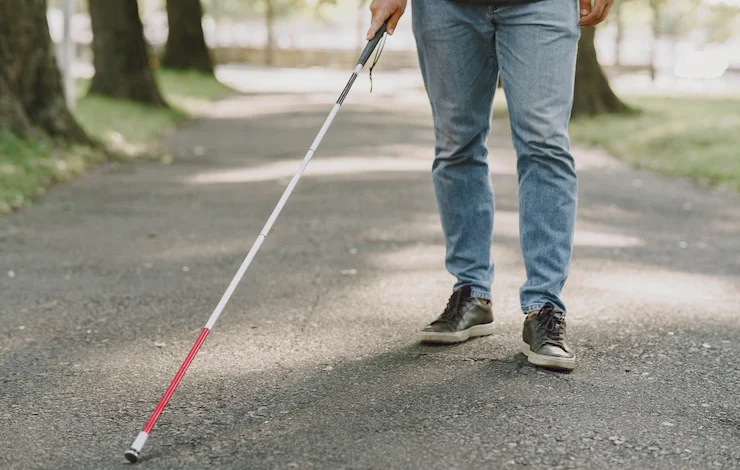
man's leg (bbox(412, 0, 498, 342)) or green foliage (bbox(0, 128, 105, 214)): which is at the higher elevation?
man's leg (bbox(412, 0, 498, 342))

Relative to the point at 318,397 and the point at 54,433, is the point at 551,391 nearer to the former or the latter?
the point at 318,397

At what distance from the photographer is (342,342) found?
3963 mm

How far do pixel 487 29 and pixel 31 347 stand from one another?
2.06 m

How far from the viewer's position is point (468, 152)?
3869 mm

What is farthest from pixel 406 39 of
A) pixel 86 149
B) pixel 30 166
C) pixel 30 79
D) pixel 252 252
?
pixel 252 252

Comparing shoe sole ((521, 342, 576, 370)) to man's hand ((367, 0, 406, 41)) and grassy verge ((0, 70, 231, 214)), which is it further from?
grassy verge ((0, 70, 231, 214))

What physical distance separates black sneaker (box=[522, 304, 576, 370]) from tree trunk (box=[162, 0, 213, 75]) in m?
24.1

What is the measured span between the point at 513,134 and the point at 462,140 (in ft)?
0.74

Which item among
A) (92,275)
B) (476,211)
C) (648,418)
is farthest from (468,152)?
(92,275)

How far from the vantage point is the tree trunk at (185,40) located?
2681 centimetres

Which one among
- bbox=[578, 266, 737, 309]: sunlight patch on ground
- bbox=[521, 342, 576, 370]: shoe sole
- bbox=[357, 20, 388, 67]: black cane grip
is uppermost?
bbox=[357, 20, 388, 67]: black cane grip

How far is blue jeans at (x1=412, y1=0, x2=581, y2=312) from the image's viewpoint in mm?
3539

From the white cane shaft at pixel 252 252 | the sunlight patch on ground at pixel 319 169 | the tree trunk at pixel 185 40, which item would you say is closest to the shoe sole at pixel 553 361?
the white cane shaft at pixel 252 252

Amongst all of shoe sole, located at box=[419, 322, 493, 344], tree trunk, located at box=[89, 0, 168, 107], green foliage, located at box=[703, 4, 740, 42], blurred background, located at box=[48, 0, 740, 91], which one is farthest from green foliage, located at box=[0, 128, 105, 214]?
green foliage, located at box=[703, 4, 740, 42]
